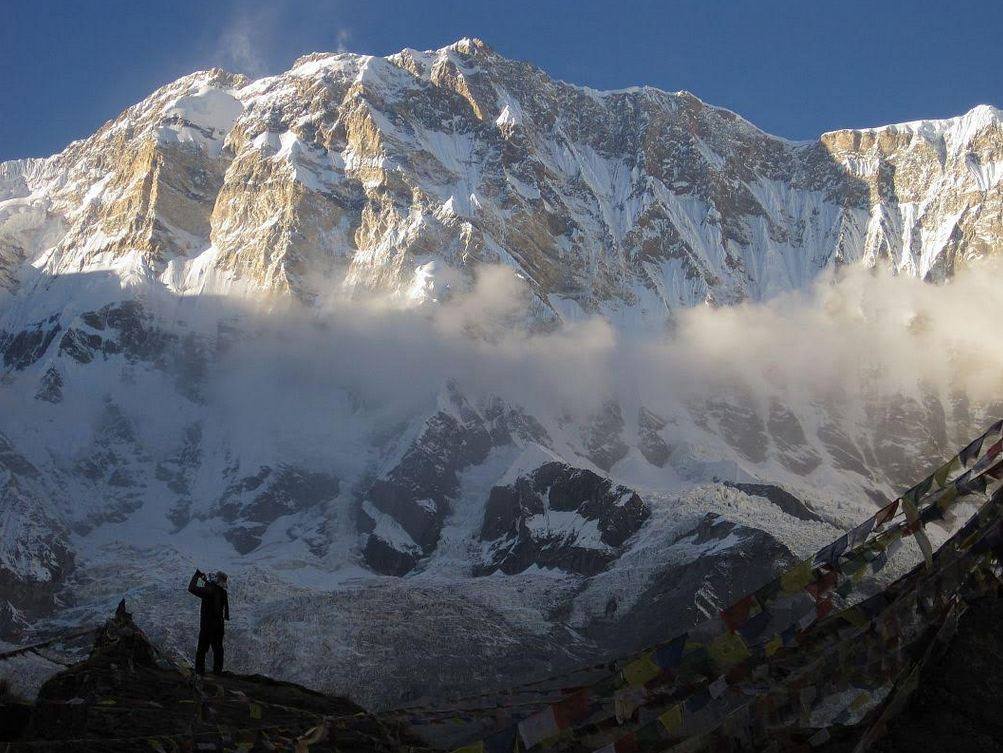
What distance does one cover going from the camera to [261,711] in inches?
739

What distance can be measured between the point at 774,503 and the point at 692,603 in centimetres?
5222

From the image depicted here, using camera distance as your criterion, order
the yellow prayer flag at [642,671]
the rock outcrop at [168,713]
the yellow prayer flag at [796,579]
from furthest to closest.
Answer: the rock outcrop at [168,713] → the yellow prayer flag at [796,579] → the yellow prayer flag at [642,671]

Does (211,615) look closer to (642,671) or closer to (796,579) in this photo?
(642,671)

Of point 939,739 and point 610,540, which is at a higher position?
point 610,540

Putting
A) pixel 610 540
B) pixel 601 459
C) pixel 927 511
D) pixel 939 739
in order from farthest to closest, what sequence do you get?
pixel 601 459 → pixel 610 540 → pixel 927 511 → pixel 939 739

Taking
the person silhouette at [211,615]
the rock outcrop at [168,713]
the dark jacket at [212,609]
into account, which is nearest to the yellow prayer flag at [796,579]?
the rock outcrop at [168,713]

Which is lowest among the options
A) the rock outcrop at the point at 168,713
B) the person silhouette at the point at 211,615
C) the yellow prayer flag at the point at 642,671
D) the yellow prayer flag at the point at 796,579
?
the yellow prayer flag at the point at 642,671

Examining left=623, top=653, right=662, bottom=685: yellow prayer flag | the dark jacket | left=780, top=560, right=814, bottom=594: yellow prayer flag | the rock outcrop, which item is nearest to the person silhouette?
the dark jacket

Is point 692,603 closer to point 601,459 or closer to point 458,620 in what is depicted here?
point 458,620

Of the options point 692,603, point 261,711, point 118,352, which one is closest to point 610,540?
point 692,603

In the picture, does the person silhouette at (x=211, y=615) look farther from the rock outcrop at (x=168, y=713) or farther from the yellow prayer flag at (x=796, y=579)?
the yellow prayer flag at (x=796, y=579)

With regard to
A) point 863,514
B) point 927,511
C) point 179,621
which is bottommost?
point 927,511

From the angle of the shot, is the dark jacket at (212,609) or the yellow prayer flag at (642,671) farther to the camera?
the dark jacket at (212,609)

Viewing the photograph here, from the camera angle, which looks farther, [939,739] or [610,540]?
[610,540]
